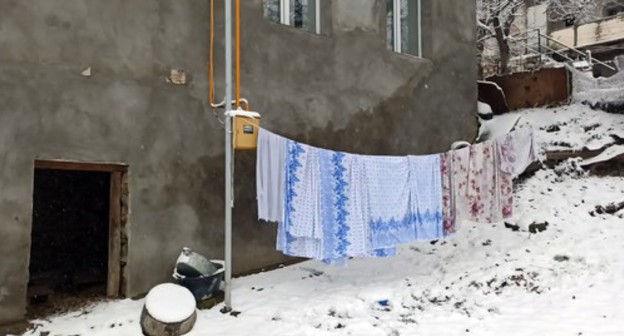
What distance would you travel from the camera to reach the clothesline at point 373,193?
6324 millimetres

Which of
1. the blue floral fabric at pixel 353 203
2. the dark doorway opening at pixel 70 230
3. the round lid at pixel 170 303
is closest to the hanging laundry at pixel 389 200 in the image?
the blue floral fabric at pixel 353 203

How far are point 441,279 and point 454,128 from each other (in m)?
3.71

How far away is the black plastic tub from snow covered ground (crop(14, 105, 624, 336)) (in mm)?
226

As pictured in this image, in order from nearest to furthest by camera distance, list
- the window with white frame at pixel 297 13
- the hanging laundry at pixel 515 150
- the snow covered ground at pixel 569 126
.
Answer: the hanging laundry at pixel 515 150, the window with white frame at pixel 297 13, the snow covered ground at pixel 569 126

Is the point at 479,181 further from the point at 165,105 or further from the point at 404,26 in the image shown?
the point at 165,105

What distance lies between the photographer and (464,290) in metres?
6.70

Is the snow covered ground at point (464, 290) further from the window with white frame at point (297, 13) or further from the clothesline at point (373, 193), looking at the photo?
the window with white frame at point (297, 13)

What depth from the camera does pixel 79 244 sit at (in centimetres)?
907

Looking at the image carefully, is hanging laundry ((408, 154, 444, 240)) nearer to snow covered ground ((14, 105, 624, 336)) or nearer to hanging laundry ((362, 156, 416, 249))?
hanging laundry ((362, 156, 416, 249))

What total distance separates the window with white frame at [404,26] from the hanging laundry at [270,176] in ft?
13.2

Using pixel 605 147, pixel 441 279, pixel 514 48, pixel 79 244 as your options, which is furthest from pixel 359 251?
pixel 514 48

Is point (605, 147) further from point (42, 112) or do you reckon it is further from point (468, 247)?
point (42, 112)

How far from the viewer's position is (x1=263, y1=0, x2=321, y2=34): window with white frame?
26.2 ft

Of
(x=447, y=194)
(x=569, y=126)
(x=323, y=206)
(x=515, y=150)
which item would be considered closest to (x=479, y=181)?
(x=447, y=194)
